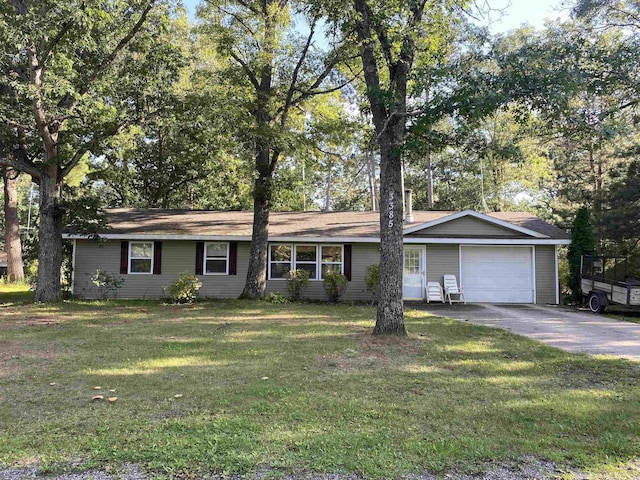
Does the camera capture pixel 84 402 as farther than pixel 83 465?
Yes

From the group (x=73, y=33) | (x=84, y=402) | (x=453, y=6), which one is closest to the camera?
(x=84, y=402)

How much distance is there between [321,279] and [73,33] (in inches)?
411

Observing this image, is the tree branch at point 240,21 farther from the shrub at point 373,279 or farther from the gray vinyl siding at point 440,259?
the gray vinyl siding at point 440,259

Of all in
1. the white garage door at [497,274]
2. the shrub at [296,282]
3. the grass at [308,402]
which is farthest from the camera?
the white garage door at [497,274]

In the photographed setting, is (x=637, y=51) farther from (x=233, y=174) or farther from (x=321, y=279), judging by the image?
(x=233, y=174)

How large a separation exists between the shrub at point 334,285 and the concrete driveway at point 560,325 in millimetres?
2730

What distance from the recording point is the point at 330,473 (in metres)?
3.09

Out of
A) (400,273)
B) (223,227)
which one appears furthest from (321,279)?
(400,273)

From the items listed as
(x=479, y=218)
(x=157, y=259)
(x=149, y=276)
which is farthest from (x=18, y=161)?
(x=479, y=218)

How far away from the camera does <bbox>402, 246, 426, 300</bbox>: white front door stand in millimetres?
15680

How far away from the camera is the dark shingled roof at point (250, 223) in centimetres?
1543

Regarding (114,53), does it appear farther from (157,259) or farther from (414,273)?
(414,273)

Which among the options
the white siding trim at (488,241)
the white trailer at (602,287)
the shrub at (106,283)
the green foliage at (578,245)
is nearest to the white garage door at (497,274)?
the white siding trim at (488,241)

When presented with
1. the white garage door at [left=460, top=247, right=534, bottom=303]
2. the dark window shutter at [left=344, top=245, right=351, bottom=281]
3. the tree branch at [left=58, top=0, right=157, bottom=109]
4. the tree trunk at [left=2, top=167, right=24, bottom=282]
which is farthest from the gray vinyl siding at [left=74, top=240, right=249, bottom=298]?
the tree trunk at [left=2, top=167, right=24, bottom=282]
